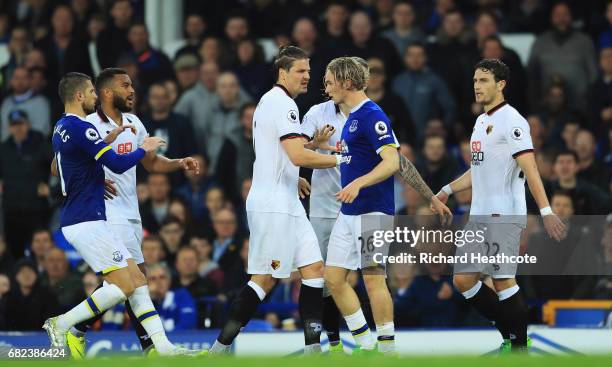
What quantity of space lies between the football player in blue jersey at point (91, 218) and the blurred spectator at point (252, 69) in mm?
6514

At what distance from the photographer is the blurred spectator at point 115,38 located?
18.7 meters

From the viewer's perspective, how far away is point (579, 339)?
13.4 meters

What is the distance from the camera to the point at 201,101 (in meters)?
17.8

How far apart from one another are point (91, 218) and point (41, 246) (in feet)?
17.9

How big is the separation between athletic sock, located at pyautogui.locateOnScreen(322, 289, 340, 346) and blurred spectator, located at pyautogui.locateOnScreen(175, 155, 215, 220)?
5.36 meters

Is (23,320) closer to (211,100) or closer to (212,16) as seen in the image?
(211,100)

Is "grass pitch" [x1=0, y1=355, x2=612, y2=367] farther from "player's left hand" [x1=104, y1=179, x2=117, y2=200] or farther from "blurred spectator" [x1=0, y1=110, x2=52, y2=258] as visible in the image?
"blurred spectator" [x1=0, y1=110, x2=52, y2=258]

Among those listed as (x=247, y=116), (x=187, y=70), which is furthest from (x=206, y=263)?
(x=187, y=70)

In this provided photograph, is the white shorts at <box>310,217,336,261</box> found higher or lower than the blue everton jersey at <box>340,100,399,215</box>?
lower

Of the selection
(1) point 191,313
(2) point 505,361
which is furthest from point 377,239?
A: (1) point 191,313

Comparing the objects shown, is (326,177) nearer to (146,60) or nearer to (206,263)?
(206,263)

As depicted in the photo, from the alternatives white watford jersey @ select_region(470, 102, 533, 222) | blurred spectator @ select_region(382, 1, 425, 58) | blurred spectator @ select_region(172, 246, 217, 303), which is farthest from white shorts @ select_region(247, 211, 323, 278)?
blurred spectator @ select_region(382, 1, 425, 58)

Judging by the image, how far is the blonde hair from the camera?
11.3 m

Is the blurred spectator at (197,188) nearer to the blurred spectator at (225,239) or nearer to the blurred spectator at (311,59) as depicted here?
the blurred spectator at (225,239)
